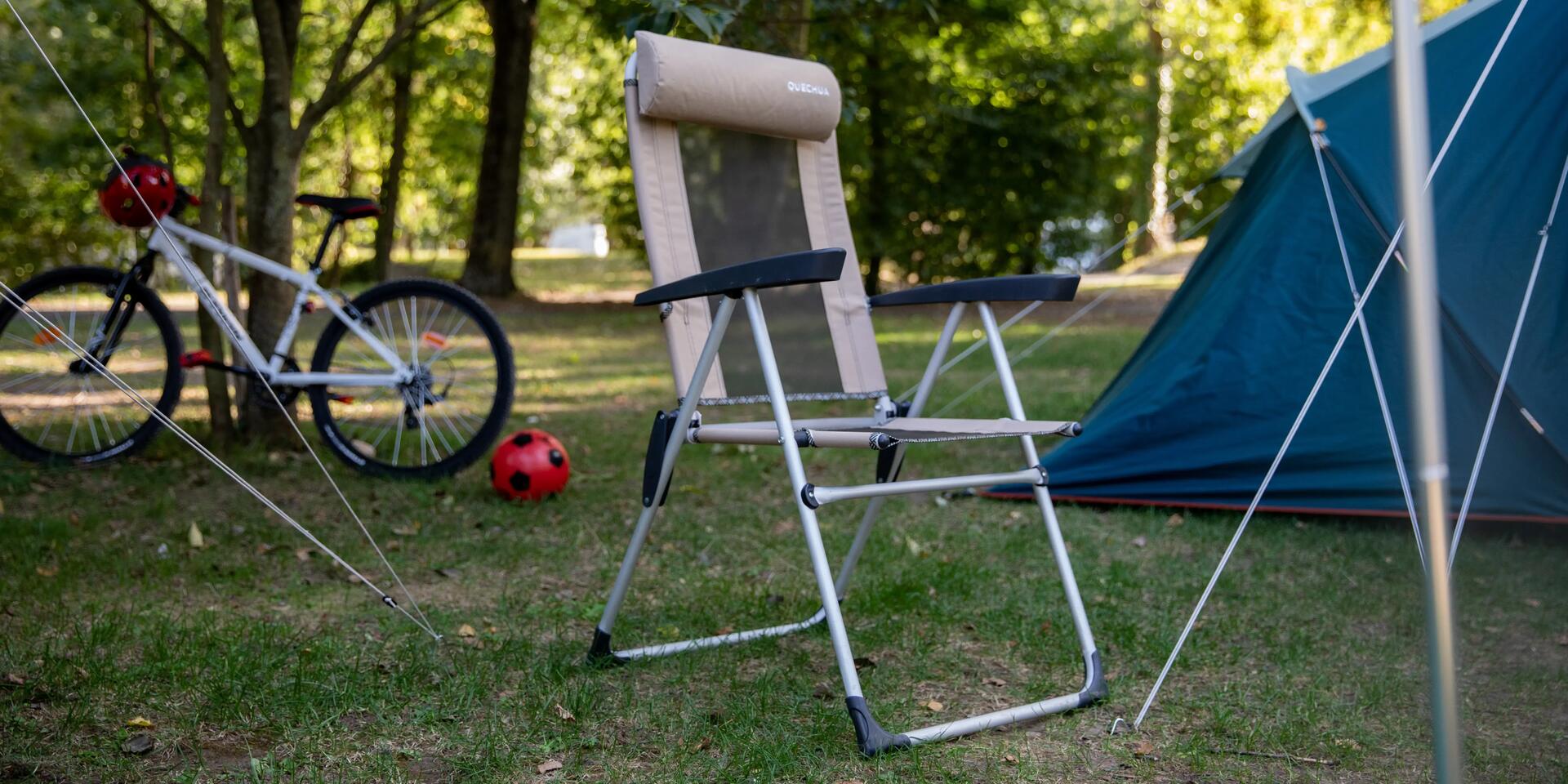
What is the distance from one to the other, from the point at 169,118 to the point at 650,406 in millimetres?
9207

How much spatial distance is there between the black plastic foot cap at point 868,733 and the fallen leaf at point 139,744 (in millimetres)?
1090

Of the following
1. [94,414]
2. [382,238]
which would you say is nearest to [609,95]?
[382,238]

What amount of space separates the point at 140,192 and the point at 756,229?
2213 millimetres

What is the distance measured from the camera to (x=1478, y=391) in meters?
3.32

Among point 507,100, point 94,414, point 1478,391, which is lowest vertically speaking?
point 1478,391

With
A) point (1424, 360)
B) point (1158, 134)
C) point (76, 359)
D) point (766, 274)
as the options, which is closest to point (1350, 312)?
point (766, 274)

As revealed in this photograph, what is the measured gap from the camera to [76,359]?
→ 4.20 meters

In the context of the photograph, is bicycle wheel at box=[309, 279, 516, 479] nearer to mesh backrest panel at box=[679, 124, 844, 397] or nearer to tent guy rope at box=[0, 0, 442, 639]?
tent guy rope at box=[0, 0, 442, 639]

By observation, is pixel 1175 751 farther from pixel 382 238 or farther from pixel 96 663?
pixel 382 238

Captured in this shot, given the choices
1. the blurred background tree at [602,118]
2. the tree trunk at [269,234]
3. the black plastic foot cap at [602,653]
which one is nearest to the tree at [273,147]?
the tree trunk at [269,234]

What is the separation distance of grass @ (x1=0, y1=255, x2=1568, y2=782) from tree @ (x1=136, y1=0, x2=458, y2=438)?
47 cm

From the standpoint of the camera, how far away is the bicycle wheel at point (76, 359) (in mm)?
4043

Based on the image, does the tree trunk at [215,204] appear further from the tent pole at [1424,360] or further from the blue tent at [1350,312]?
the tent pole at [1424,360]

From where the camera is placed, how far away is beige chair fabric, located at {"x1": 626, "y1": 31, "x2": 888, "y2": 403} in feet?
8.52
